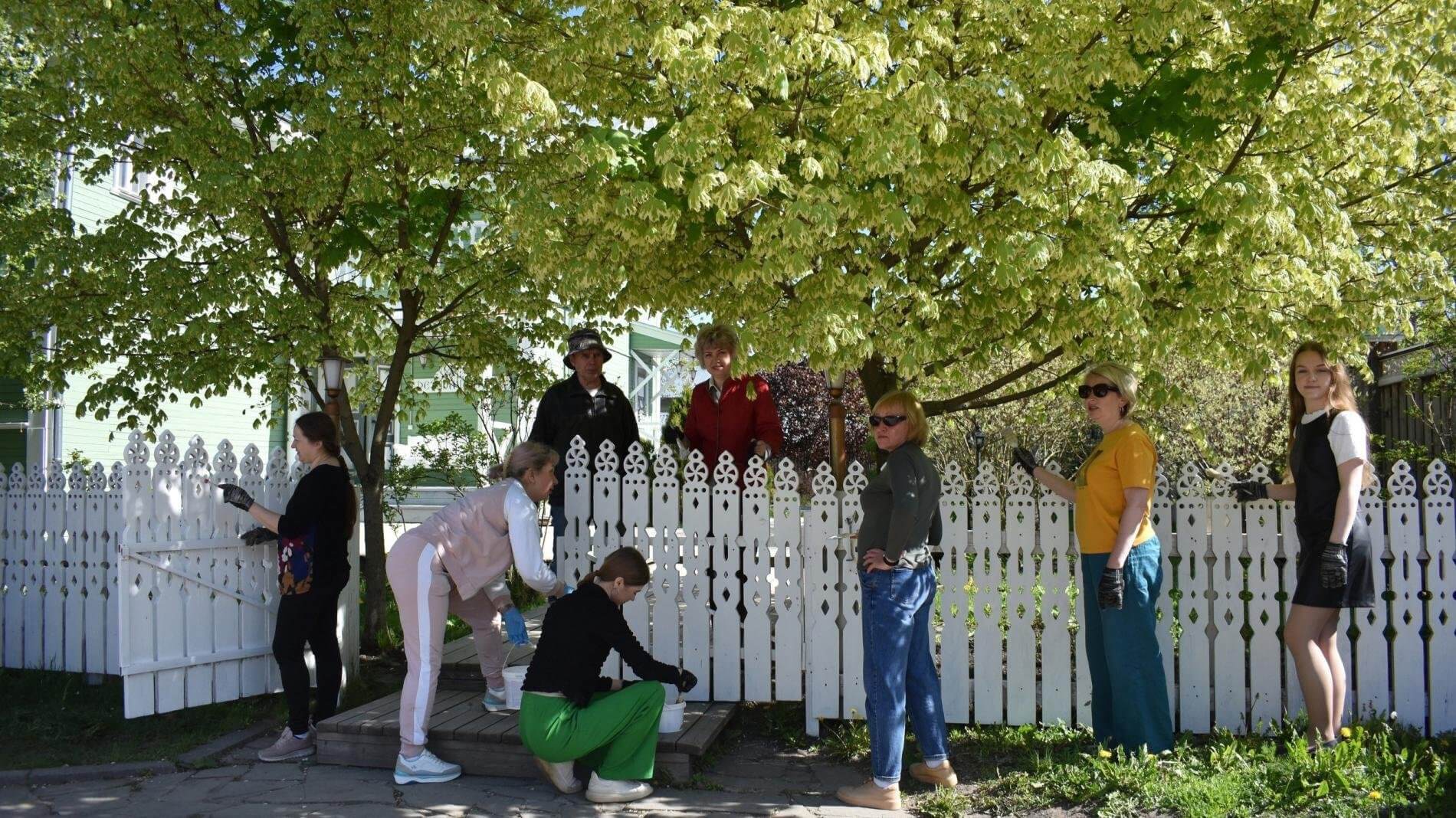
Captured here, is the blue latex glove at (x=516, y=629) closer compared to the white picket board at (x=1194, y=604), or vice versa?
the blue latex glove at (x=516, y=629)

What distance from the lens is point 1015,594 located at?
18.8 ft

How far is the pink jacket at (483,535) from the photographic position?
5.04 meters

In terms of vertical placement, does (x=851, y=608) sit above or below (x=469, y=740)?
above

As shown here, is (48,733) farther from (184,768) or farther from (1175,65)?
(1175,65)

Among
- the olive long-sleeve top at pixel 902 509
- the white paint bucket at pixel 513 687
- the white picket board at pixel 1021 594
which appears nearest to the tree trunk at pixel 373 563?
the white paint bucket at pixel 513 687

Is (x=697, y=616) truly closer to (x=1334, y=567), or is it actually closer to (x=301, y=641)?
(x=301, y=641)

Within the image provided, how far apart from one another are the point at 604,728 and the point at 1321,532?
351cm

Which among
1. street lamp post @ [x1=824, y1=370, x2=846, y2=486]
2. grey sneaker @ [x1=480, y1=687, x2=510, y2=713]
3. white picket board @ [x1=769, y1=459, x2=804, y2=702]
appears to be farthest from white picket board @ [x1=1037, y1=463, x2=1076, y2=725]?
grey sneaker @ [x1=480, y1=687, x2=510, y2=713]

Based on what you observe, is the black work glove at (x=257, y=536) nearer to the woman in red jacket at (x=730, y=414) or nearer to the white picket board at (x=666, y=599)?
the white picket board at (x=666, y=599)

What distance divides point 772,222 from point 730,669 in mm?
2653

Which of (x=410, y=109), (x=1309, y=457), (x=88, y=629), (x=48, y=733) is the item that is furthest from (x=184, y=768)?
(x=1309, y=457)

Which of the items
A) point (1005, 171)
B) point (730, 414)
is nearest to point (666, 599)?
point (730, 414)

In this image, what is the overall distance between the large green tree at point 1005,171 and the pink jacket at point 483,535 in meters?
1.25

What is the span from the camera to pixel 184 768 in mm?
5594
